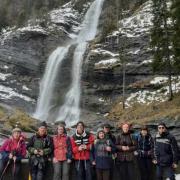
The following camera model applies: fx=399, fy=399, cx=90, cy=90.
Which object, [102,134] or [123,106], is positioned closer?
[102,134]

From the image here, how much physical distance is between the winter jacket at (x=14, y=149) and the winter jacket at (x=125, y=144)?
279 cm

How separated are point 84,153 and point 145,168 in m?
2.09

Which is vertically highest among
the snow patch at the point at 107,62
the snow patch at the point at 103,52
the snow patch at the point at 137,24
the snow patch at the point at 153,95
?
the snow patch at the point at 137,24

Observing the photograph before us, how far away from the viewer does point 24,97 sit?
4981 centimetres

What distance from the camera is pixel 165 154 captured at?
1153 centimetres

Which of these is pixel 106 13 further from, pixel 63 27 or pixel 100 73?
pixel 100 73

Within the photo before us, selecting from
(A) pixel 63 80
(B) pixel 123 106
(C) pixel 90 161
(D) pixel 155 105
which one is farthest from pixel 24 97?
(C) pixel 90 161

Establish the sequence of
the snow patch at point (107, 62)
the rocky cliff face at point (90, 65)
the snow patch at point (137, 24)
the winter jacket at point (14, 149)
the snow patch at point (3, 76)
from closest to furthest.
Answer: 1. the winter jacket at point (14, 149)
2. the rocky cliff face at point (90, 65)
3. the snow patch at point (107, 62)
4. the snow patch at point (3, 76)
5. the snow patch at point (137, 24)

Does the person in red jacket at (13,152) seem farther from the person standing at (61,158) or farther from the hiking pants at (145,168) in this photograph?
the hiking pants at (145,168)

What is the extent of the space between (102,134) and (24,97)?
39.1 metres

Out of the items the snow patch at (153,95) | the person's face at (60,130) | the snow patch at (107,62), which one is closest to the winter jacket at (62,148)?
the person's face at (60,130)

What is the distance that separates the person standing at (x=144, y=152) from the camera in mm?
12133

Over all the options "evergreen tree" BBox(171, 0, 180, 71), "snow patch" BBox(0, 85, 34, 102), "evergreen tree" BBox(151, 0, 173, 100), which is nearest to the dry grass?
"evergreen tree" BBox(151, 0, 173, 100)

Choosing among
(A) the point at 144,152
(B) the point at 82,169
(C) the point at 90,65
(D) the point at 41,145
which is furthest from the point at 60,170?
(C) the point at 90,65
